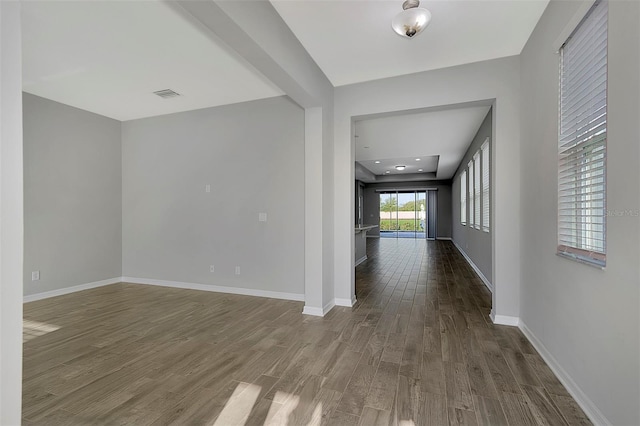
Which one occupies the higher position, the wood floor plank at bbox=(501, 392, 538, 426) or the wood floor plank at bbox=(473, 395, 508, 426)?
the wood floor plank at bbox=(501, 392, 538, 426)

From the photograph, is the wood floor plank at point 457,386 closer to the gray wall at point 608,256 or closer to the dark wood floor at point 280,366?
the dark wood floor at point 280,366

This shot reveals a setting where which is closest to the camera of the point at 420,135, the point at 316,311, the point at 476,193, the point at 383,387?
the point at 383,387

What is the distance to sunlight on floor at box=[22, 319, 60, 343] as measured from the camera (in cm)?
296

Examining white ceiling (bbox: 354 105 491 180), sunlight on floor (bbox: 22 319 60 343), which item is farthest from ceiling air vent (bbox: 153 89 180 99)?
sunlight on floor (bbox: 22 319 60 343)

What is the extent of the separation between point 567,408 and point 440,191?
1258 cm

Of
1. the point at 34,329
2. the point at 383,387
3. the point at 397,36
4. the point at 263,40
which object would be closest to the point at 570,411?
the point at 383,387

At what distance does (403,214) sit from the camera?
14586mm

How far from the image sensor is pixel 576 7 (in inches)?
76.7

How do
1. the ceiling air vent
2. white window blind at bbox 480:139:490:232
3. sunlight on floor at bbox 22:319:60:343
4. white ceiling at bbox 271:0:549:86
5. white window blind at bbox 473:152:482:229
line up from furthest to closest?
white window blind at bbox 473:152:482:229, white window blind at bbox 480:139:490:232, the ceiling air vent, sunlight on floor at bbox 22:319:60:343, white ceiling at bbox 271:0:549:86

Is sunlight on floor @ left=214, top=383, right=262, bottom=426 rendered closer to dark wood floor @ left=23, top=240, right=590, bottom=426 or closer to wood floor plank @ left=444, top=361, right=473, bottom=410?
dark wood floor @ left=23, top=240, right=590, bottom=426

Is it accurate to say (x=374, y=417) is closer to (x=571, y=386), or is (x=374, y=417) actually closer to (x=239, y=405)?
(x=239, y=405)

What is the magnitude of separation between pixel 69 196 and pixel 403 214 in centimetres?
1281

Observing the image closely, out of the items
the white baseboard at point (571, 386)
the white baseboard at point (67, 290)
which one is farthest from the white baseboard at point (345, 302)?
the white baseboard at point (67, 290)

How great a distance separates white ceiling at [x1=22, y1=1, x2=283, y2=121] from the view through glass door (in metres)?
11.3
